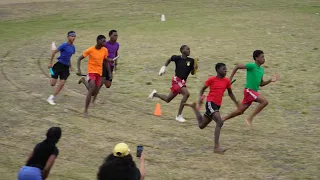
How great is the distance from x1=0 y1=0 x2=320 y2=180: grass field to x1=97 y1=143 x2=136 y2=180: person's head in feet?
11.3

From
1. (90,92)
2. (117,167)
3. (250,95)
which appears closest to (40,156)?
(117,167)

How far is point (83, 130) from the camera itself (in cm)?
1384

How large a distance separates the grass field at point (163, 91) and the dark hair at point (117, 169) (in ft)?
11.8

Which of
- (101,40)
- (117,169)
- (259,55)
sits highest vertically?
(101,40)

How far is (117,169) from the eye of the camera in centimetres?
736

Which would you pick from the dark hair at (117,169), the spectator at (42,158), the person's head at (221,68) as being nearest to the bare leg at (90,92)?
the person's head at (221,68)

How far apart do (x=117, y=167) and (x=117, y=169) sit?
0.09 feet

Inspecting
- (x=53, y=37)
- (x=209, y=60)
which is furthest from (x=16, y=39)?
(x=209, y=60)

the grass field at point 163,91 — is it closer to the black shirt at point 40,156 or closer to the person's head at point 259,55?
the person's head at point 259,55

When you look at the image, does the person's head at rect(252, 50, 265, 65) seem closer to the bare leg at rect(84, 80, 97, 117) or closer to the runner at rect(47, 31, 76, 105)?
the bare leg at rect(84, 80, 97, 117)

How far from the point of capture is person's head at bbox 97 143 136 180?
7.33m

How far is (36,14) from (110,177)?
84.7 feet

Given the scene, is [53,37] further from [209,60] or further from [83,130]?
[83,130]

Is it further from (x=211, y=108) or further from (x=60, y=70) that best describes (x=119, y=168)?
(x=60, y=70)
